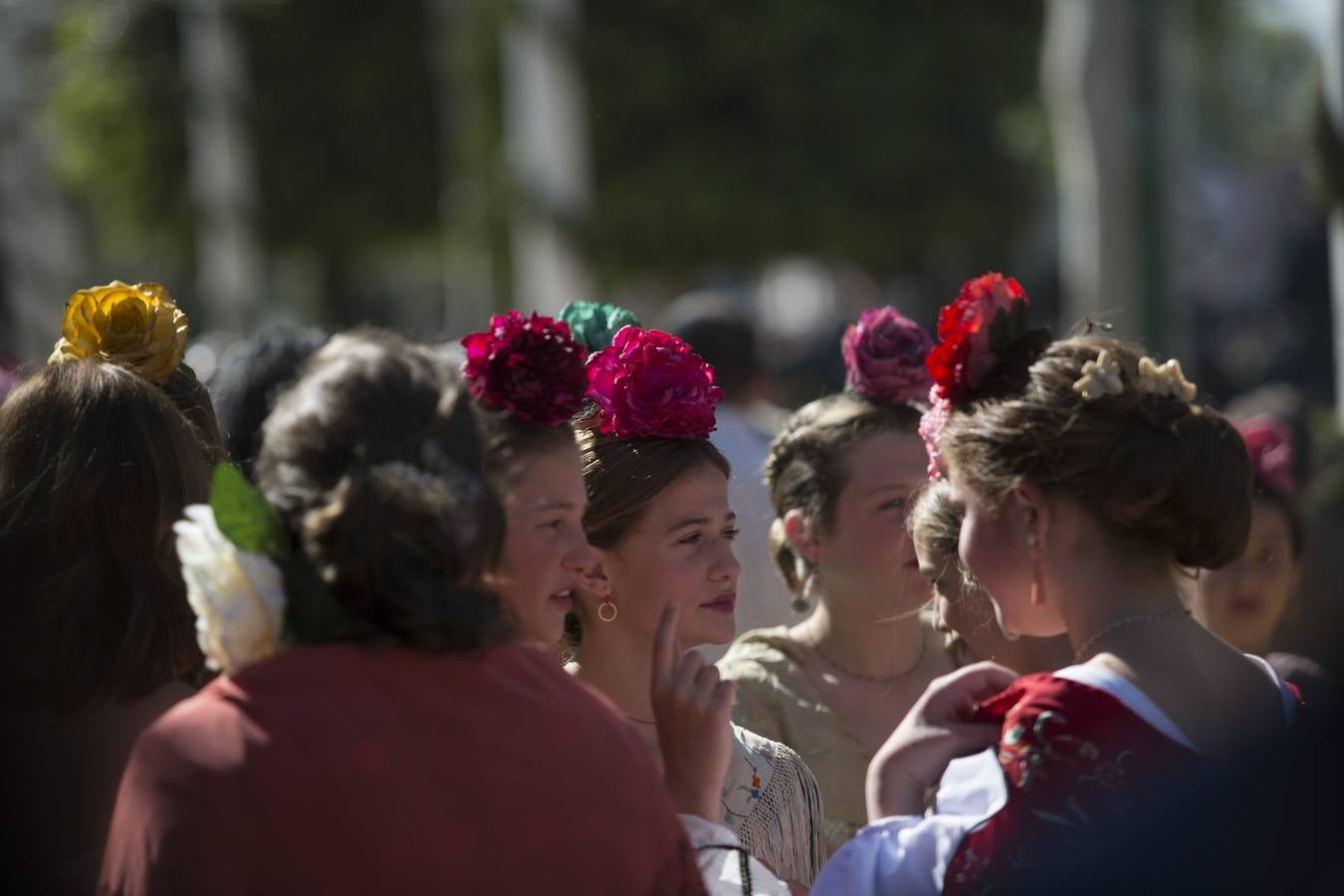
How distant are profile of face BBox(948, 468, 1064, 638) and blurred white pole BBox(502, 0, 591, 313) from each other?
10566mm

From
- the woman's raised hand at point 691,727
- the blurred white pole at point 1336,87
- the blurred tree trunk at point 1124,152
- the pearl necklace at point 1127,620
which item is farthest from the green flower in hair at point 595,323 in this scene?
the blurred tree trunk at point 1124,152

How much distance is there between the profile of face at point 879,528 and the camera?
12.7 ft

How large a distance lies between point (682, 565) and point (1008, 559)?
1010 mm

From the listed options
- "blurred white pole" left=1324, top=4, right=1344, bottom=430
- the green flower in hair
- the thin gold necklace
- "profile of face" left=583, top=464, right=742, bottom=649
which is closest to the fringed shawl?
"profile of face" left=583, top=464, right=742, bottom=649

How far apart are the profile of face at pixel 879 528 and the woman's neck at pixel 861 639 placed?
3cm

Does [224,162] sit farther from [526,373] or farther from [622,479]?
[526,373]

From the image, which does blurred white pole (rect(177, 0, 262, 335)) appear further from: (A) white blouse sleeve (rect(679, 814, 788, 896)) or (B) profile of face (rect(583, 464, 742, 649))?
(A) white blouse sleeve (rect(679, 814, 788, 896))

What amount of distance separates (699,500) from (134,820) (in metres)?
1.60

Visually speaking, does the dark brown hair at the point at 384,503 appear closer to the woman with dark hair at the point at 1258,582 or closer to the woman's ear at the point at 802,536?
the woman's ear at the point at 802,536

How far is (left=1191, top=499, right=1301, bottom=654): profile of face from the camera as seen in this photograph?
4.23 m

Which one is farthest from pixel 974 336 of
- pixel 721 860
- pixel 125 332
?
pixel 125 332

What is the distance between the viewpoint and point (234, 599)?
2.00m

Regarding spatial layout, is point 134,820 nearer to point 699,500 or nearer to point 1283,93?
point 699,500

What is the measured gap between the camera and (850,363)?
13.4 feet
